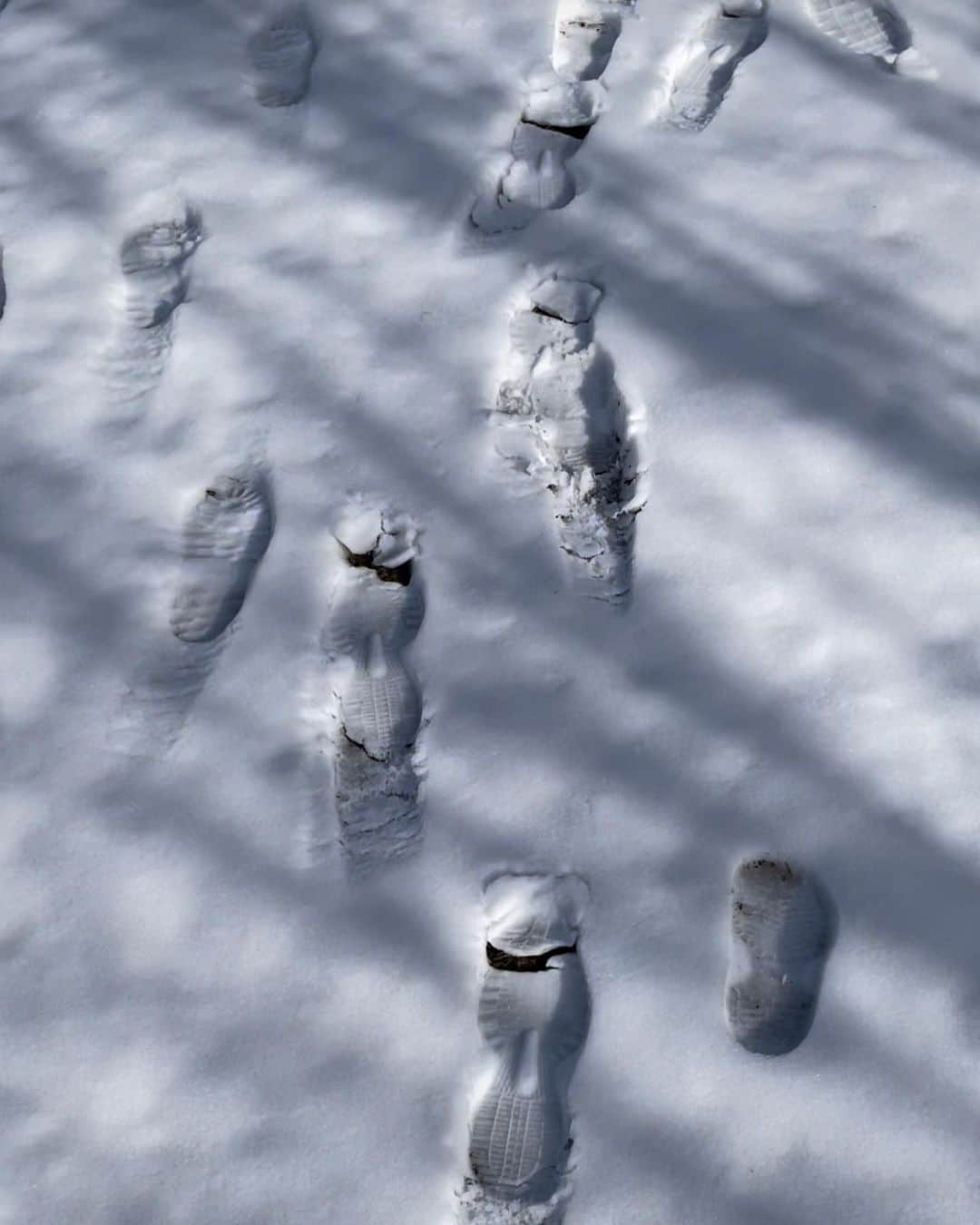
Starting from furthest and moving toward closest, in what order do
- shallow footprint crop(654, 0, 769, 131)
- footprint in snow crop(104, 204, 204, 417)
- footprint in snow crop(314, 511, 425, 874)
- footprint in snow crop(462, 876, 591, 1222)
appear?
shallow footprint crop(654, 0, 769, 131) → footprint in snow crop(104, 204, 204, 417) → footprint in snow crop(314, 511, 425, 874) → footprint in snow crop(462, 876, 591, 1222)

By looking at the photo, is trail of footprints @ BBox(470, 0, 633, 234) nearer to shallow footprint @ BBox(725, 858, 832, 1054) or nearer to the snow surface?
the snow surface

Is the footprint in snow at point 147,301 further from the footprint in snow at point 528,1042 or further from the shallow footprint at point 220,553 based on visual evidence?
the footprint in snow at point 528,1042

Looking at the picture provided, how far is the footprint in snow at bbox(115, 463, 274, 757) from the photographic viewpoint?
3.37 feet

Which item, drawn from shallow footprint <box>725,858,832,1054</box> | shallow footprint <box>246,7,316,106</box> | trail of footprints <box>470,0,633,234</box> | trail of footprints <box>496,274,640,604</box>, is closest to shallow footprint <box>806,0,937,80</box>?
trail of footprints <box>470,0,633,234</box>

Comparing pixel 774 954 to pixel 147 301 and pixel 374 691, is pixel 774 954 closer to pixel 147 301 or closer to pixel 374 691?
pixel 374 691

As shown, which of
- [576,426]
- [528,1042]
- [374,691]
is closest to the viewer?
[528,1042]

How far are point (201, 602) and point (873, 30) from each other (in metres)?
1.00

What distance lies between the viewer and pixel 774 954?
907 millimetres

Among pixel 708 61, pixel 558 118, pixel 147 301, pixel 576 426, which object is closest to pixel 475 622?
pixel 576 426

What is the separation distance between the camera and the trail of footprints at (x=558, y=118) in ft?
4.20

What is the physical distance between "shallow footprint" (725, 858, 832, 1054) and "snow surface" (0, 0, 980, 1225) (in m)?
0.02

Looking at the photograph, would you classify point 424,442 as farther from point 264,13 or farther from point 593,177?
point 264,13

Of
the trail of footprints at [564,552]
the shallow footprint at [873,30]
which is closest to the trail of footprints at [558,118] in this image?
the trail of footprints at [564,552]

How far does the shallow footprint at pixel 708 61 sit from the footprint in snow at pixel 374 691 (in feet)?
1.93
